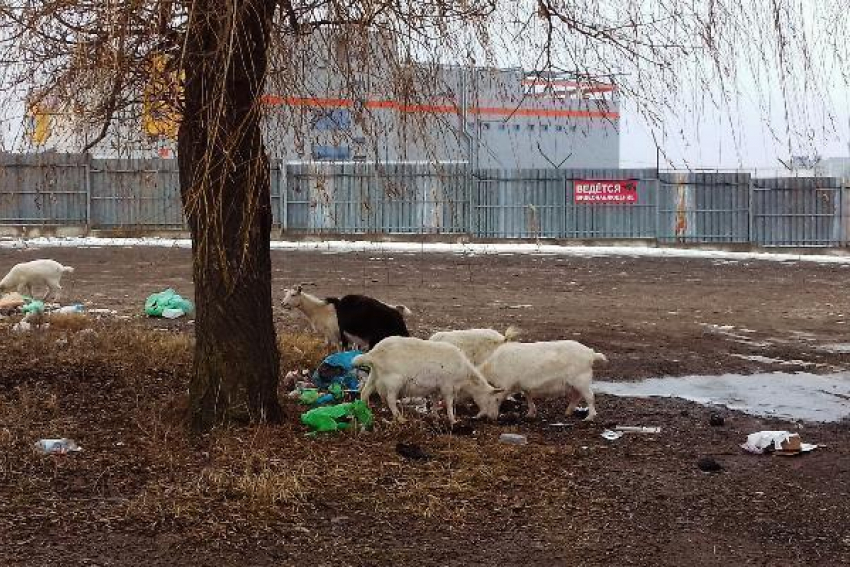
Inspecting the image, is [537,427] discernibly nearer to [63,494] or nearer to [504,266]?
[63,494]

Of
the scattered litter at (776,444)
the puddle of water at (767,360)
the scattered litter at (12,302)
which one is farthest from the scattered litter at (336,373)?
the scattered litter at (12,302)

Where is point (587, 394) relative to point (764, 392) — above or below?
above

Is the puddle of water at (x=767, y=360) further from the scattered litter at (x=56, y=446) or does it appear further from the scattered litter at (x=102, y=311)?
the scattered litter at (x=102, y=311)

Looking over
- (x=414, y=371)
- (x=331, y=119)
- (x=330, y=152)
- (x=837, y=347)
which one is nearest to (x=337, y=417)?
(x=414, y=371)

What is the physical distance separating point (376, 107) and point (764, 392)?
17.3ft

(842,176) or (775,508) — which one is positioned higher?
(842,176)

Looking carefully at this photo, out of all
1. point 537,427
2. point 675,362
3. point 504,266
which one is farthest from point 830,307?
point 537,427

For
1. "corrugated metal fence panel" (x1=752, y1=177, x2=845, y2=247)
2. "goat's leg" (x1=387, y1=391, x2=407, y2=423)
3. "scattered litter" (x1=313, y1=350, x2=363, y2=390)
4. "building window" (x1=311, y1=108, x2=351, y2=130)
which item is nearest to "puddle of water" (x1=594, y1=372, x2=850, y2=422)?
"scattered litter" (x1=313, y1=350, x2=363, y2=390)

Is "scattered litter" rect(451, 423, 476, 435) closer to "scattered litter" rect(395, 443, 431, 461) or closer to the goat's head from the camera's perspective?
"scattered litter" rect(395, 443, 431, 461)

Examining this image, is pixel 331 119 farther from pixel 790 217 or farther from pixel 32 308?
pixel 790 217

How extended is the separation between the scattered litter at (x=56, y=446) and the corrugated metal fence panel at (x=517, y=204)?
90.1 feet

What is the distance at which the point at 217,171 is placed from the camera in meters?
7.13

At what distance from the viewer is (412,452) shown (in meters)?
7.05

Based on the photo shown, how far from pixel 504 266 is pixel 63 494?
2048cm
